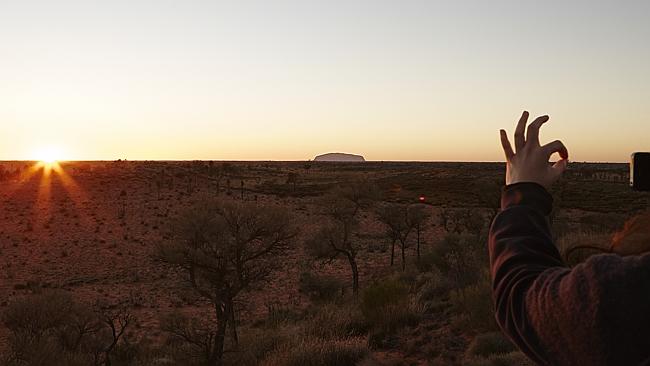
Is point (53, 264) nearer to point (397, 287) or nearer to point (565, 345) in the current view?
point (397, 287)

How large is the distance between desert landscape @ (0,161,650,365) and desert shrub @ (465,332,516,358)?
1.3 inches

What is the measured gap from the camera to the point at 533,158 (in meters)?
1.31

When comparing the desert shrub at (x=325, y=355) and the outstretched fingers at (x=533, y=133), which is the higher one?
the outstretched fingers at (x=533, y=133)

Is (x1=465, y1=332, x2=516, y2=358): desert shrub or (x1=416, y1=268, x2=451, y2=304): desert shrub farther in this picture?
(x1=416, y1=268, x2=451, y2=304): desert shrub

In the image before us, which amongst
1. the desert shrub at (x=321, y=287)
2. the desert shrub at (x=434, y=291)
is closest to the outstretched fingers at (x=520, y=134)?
the desert shrub at (x=434, y=291)

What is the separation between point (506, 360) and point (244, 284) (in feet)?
31.1

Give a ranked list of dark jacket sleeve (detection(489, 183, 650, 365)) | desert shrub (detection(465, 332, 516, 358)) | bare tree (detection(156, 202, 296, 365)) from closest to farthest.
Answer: dark jacket sleeve (detection(489, 183, 650, 365)), desert shrub (detection(465, 332, 516, 358)), bare tree (detection(156, 202, 296, 365))

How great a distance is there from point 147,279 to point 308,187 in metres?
43.3

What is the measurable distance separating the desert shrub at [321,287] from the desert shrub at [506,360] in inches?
553

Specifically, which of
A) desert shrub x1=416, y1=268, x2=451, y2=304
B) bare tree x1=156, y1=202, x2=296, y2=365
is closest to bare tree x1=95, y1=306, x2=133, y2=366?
bare tree x1=156, y1=202, x2=296, y2=365

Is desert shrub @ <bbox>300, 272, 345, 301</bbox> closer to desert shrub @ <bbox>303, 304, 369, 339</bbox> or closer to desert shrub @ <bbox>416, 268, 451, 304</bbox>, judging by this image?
desert shrub @ <bbox>416, 268, 451, 304</bbox>

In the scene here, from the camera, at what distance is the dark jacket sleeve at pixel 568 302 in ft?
2.93

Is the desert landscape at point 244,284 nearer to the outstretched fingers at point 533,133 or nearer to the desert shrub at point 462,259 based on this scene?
the desert shrub at point 462,259

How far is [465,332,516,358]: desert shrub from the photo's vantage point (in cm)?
867
